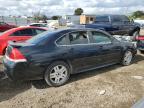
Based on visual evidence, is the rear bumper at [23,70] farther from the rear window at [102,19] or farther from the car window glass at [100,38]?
the rear window at [102,19]

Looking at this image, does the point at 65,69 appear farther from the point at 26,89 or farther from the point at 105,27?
the point at 105,27

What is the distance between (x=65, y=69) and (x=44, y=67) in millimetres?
678

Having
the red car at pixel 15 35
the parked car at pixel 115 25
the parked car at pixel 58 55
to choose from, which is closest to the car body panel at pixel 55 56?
the parked car at pixel 58 55

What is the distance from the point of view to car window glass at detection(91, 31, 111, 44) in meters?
6.94

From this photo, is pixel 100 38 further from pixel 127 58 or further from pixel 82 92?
pixel 82 92

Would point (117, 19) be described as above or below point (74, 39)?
below

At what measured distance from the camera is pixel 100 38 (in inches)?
282

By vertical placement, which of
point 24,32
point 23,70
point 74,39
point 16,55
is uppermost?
point 74,39

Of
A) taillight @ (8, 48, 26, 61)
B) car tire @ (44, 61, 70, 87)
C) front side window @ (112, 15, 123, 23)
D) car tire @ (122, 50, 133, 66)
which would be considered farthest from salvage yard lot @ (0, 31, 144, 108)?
front side window @ (112, 15, 123, 23)

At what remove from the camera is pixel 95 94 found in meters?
5.45

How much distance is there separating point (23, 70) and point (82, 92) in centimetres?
151

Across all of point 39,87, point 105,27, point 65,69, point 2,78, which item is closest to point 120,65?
point 65,69

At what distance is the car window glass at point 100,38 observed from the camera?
22.8 feet

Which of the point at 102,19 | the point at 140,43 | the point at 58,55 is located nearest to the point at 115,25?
the point at 102,19
